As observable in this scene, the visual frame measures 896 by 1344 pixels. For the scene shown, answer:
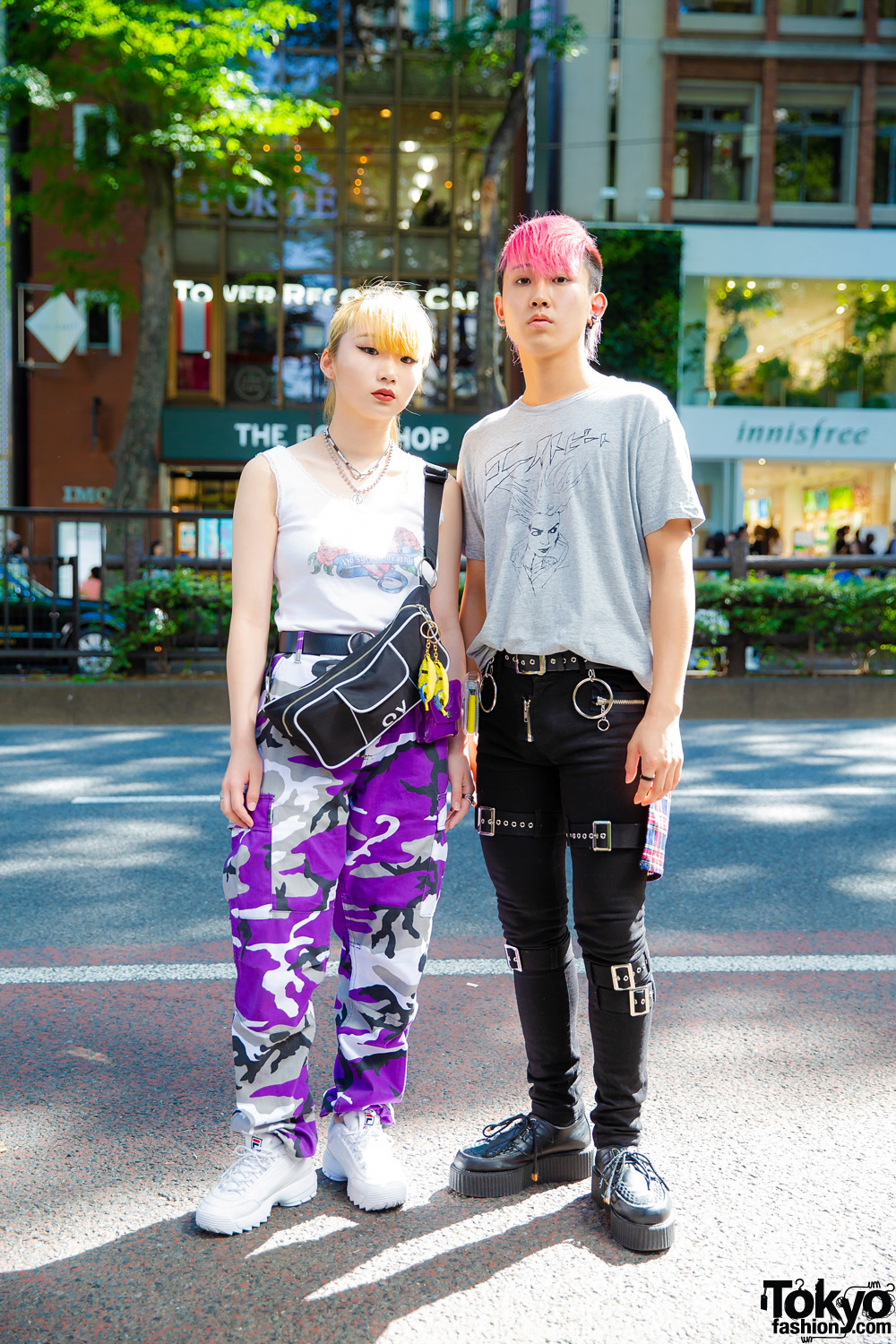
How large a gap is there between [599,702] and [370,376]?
0.84m

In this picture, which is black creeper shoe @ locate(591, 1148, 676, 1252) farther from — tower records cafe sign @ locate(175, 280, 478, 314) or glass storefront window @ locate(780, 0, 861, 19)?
glass storefront window @ locate(780, 0, 861, 19)

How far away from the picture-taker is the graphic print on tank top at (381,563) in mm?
2383

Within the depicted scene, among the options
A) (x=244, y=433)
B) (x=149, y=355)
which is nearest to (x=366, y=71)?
(x=244, y=433)

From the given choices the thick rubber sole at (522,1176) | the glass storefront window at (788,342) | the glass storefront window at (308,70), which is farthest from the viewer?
the glass storefront window at (308,70)

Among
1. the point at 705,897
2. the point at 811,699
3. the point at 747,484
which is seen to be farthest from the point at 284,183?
the point at 705,897

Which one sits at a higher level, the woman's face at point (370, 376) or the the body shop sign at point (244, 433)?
the the body shop sign at point (244, 433)

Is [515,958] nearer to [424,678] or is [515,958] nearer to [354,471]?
[424,678]

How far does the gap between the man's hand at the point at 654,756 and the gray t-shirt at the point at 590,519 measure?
0.11 meters

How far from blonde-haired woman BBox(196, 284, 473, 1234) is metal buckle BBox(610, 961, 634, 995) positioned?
0.42 metres

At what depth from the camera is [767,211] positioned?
23.4 m

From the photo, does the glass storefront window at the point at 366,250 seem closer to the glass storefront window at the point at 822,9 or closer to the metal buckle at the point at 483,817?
the glass storefront window at the point at 822,9

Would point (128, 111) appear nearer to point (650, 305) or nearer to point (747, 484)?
point (650, 305)

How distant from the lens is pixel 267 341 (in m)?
24.9

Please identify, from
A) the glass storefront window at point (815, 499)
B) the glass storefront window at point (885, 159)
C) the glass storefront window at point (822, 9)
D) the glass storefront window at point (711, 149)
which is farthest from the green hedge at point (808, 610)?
the glass storefront window at point (822, 9)
